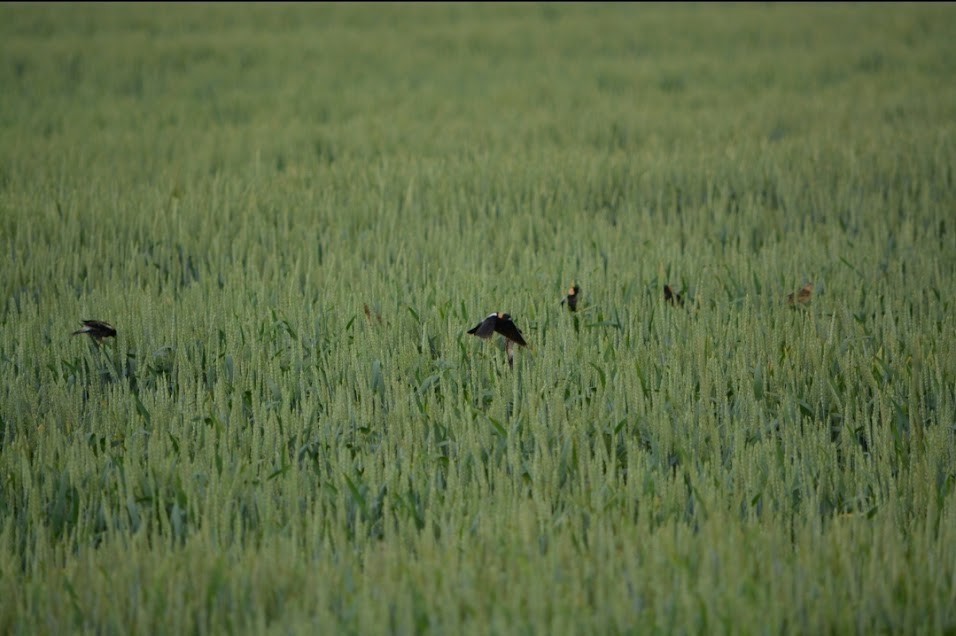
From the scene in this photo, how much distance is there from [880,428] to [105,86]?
7.62 metres

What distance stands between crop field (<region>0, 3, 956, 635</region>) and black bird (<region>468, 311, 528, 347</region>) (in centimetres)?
11

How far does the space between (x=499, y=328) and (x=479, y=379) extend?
15 cm

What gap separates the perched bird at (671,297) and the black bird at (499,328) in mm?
739

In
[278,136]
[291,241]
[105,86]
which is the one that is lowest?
[291,241]

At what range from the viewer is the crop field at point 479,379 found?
5.32ft

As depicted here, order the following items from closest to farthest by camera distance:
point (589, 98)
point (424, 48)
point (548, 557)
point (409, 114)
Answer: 1. point (548, 557)
2. point (409, 114)
3. point (589, 98)
4. point (424, 48)

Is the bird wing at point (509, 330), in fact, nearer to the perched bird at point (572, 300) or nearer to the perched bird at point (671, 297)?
the perched bird at point (572, 300)

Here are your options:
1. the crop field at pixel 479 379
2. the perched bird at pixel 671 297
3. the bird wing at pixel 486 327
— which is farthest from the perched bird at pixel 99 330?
the perched bird at pixel 671 297

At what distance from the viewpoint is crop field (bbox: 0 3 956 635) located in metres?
1.62

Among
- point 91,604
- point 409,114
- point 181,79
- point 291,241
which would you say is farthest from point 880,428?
point 181,79

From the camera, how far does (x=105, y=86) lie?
27.0 ft

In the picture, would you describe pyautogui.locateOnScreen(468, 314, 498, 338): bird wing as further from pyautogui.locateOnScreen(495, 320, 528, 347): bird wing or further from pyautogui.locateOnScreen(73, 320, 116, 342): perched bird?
pyautogui.locateOnScreen(73, 320, 116, 342): perched bird

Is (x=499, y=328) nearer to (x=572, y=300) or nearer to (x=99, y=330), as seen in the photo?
(x=572, y=300)

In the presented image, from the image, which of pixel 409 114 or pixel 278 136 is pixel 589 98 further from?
pixel 278 136
